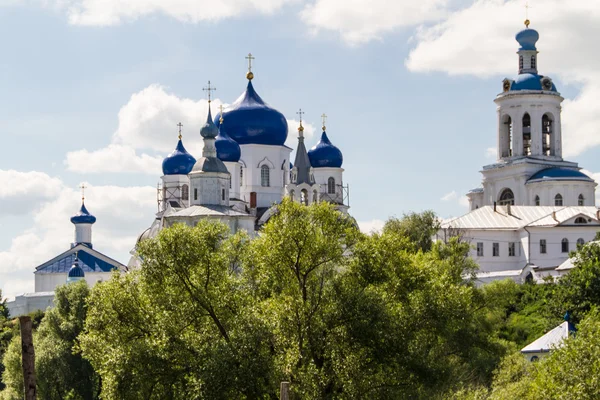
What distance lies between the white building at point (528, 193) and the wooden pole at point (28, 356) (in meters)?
30.0

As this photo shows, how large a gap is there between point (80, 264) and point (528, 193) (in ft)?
76.7

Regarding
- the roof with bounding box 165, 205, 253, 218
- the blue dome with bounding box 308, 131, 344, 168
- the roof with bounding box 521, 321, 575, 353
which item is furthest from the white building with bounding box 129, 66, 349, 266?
the roof with bounding box 521, 321, 575, 353

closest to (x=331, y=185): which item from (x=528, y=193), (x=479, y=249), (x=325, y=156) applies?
(x=325, y=156)

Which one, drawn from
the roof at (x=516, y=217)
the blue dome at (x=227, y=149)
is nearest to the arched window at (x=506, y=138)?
the roof at (x=516, y=217)

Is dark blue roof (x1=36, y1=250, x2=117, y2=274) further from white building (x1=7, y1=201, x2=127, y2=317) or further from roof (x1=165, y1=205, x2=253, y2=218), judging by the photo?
roof (x1=165, y1=205, x2=253, y2=218)

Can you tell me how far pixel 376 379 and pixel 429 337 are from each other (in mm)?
2652

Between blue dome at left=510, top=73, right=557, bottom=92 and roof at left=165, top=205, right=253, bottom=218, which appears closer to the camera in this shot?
roof at left=165, top=205, right=253, bottom=218

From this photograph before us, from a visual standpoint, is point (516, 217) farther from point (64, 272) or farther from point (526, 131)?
point (64, 272)

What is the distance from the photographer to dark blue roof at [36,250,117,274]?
6118cm

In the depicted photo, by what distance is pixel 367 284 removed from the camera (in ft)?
78.0

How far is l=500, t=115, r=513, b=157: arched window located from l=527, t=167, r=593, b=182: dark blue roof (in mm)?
2343

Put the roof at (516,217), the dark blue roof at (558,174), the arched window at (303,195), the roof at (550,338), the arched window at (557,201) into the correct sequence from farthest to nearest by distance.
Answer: the dark blue roof at (558,174)
the arched window at (557,201)
the arched window at (303,195)
the roof at (516,217)
the roof at (550,338)

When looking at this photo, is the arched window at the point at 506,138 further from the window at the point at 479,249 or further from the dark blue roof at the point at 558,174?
the window at the point at 479,249

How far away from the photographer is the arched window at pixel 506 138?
54.5m
